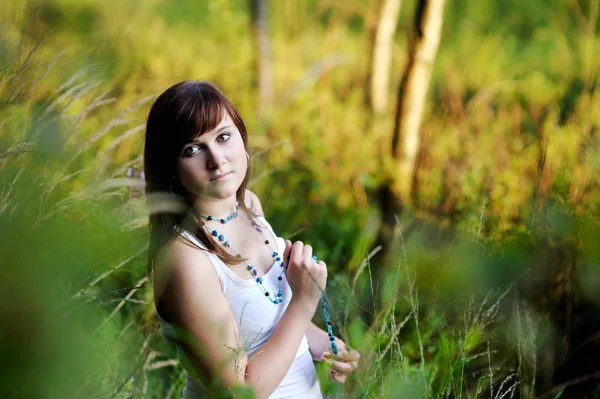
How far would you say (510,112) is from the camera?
474cm

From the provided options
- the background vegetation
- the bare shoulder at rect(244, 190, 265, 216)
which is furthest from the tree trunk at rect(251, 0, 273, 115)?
the bare shoulder at rect(244, 190, 265, 216)

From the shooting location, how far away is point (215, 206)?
148 cm

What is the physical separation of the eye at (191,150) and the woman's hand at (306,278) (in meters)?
0.29

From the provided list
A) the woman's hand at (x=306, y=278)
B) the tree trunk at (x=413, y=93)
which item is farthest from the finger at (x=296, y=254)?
the tree trunk at (x=413, y=93)

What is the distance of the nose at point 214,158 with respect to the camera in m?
1.38

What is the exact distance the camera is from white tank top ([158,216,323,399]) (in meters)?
1.40

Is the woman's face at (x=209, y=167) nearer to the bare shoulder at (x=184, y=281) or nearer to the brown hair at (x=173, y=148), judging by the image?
the brown hair at (x=173, y=148)

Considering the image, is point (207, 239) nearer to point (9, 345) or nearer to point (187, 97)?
point (187, 97)

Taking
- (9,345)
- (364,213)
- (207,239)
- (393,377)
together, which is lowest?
(364,213)

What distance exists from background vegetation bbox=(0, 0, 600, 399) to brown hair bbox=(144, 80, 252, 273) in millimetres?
80

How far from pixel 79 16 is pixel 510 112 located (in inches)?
156

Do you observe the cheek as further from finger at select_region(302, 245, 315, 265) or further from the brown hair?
finger at select_region(302, 245, 315, 265)

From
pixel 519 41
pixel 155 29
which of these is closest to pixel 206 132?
pixel 155 29

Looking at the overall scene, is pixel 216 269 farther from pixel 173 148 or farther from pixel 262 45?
pixel 262 45
